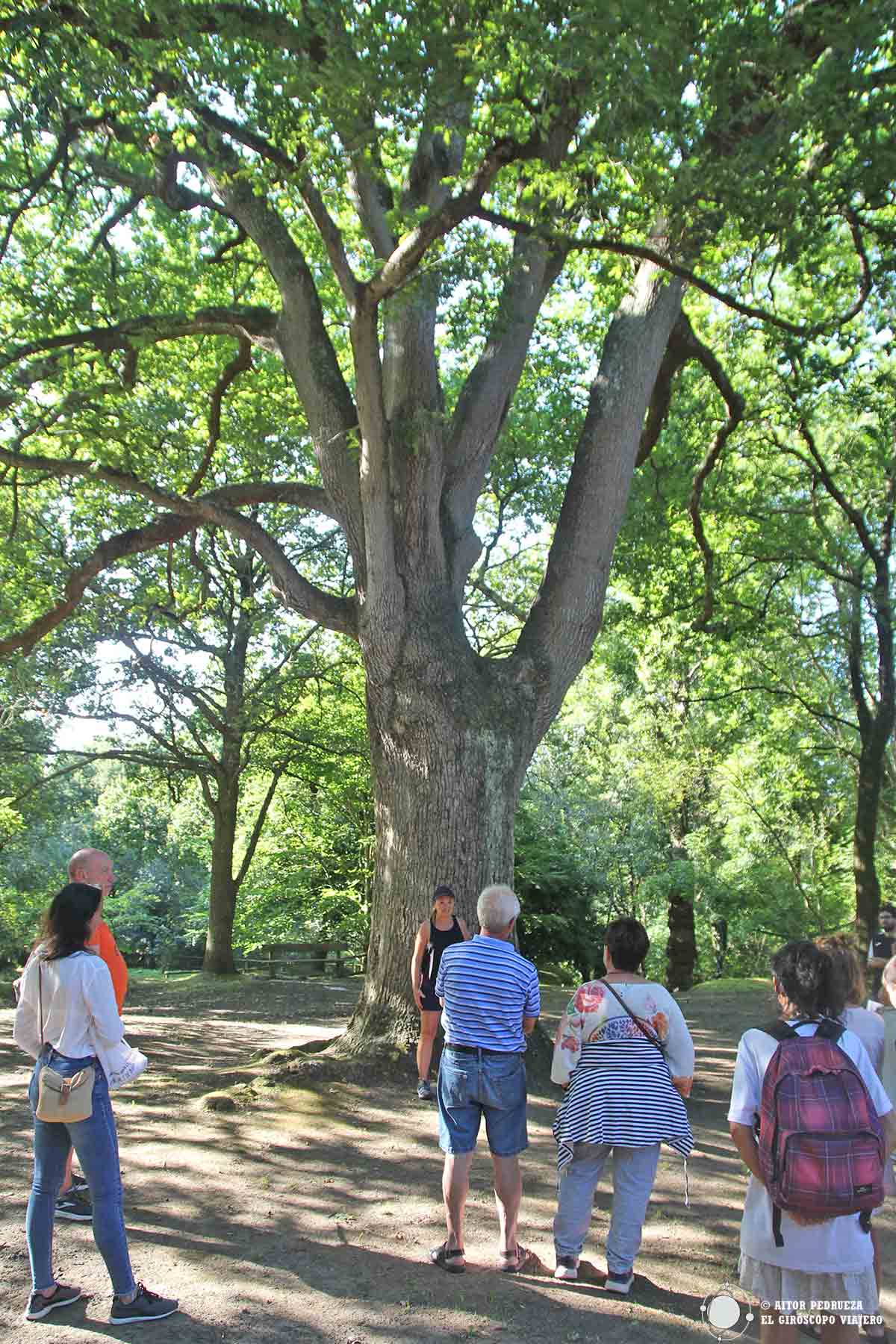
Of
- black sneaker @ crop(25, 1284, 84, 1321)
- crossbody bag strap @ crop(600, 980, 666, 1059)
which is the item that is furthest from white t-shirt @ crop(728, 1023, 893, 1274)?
black sneaker @ crop(25, 1284, 84, 1321)

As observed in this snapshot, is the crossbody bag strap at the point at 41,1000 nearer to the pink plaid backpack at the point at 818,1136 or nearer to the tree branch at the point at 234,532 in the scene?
the pink plaid backpack at the point at 818,1136

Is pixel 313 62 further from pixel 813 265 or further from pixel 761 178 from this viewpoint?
pixel 813 265

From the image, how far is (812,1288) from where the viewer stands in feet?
10.3

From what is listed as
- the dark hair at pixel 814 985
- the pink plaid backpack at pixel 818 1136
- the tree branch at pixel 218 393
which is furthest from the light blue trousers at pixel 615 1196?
the tree branch at pixel 218 393

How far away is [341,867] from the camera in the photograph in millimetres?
24375

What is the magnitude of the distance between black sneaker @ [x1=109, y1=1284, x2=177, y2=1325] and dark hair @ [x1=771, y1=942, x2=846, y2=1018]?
110 inches

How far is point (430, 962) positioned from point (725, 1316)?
3.30 metres

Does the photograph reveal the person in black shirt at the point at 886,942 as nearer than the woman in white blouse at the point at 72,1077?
No

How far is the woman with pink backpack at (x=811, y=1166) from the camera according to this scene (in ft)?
9.96

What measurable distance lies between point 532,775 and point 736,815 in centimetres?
597

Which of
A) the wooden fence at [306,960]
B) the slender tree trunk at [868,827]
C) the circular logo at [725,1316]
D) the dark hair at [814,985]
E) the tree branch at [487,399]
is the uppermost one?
the tree branch at [487,399]

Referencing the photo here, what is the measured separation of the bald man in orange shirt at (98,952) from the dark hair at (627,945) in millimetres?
2291

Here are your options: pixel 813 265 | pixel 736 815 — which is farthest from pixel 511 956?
pixel 736 815

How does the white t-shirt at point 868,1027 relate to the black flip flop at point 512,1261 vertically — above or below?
above
